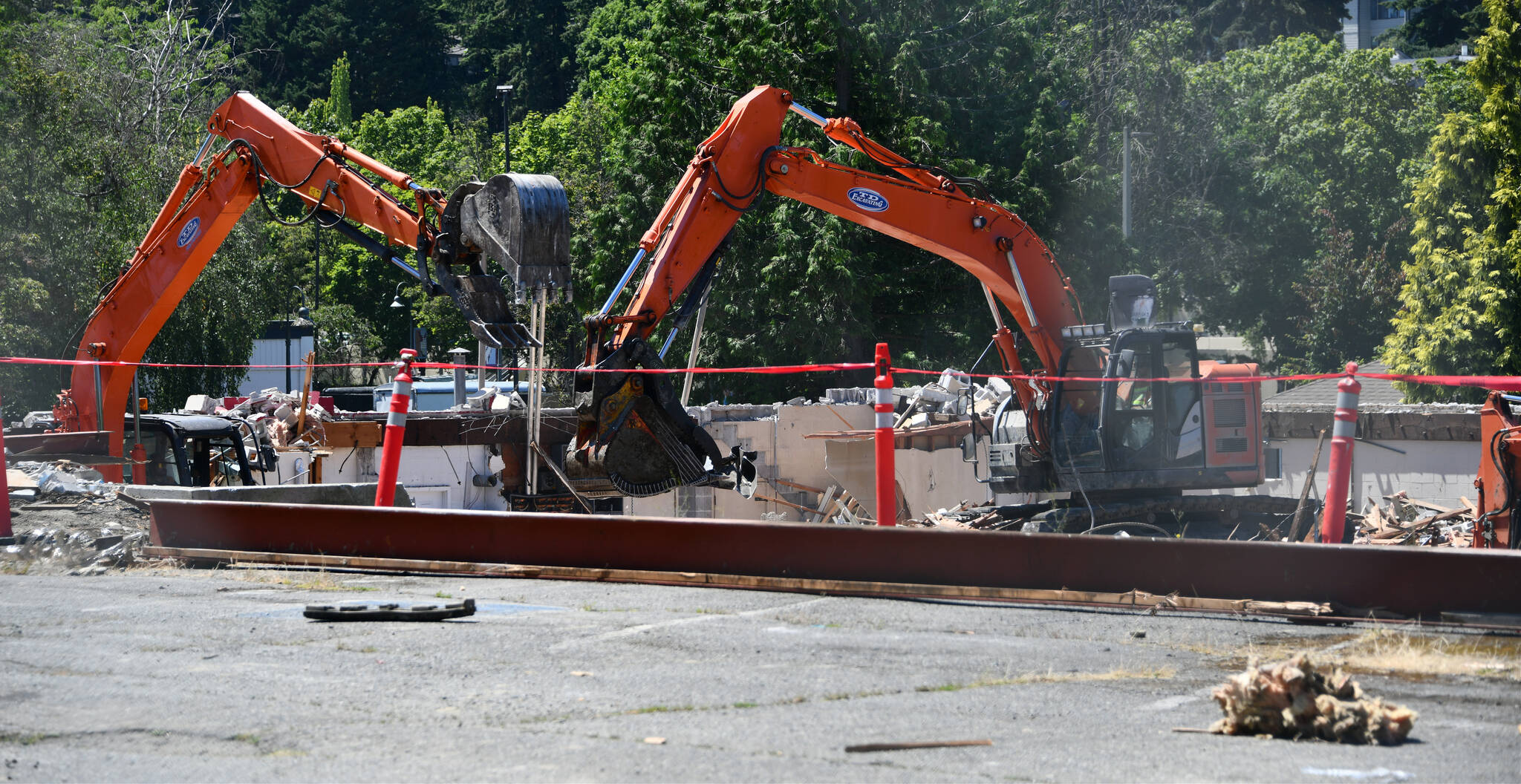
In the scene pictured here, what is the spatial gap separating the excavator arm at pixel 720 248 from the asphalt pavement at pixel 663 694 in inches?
159

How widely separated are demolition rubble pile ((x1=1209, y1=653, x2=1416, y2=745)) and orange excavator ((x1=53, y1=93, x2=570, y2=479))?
8513 millimetres

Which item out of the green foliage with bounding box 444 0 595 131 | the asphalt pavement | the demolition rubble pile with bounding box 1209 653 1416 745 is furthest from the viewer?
the green foliage with bounding box 444 0 595 131

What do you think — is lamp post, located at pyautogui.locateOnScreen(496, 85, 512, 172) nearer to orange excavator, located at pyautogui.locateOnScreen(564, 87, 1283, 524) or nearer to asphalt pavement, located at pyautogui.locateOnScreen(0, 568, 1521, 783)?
orange excavator, located at pyautogui.locateOnScreen(564, 87, 1283, 524)

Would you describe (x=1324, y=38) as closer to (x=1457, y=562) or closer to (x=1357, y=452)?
(x=1357, y=452)

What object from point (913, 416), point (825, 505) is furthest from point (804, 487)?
point (913, 416)

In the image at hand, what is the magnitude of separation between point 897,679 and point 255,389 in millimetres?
42834

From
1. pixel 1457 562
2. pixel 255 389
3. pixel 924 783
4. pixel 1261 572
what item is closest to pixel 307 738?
pixel 924 783

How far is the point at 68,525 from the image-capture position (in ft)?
37.0

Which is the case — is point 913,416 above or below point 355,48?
below

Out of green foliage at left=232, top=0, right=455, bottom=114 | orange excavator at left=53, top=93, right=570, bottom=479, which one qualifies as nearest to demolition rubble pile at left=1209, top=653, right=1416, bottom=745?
orange excavator at left=53, top=93, right=570, bottom=479

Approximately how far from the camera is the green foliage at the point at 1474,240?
114ft

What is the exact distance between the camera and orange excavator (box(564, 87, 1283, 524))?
45.3 ft

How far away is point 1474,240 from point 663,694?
118 ft

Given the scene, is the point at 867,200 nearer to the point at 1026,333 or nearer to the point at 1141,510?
the point at 1026,333
